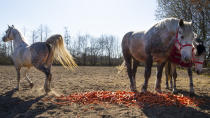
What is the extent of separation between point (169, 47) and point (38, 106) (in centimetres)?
374

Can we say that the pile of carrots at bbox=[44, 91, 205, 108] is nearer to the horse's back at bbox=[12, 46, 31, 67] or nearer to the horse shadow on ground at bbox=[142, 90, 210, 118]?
the horse shadow on ground at bbox=[142, 90, 210, 118]

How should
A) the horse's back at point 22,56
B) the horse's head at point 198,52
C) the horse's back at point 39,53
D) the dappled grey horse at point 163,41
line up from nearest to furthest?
the dappled grey horse at point 163,41
the horse's head at point 198,52
the horse's back at point 39,53
the horse's back at point 22,56

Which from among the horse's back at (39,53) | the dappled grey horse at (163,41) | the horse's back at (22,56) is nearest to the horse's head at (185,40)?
the dappled grey horse at (163,41)

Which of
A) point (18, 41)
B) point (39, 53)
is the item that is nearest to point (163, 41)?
point (39, 53)

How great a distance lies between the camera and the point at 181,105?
401cm

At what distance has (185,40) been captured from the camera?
4.04 meters

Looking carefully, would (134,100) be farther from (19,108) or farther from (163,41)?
(19,108)

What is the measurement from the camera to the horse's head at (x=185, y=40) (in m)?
3.94

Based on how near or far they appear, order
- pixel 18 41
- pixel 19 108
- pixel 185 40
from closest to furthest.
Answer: pixel 185 40 < pixel 19 108 < pixel 18 41

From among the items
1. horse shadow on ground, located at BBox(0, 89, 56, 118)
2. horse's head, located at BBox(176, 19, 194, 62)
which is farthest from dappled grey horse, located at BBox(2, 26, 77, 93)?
horse's head, located at BBox(176, 19, 194, 62)

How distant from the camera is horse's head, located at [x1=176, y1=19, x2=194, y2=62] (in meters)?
3.94

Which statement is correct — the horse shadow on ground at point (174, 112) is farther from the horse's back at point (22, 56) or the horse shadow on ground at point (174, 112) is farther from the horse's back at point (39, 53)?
the horse's back at point (22, 56)

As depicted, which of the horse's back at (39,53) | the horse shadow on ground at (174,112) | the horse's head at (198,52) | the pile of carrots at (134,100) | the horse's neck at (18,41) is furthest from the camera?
the horse's neck at (18,41)

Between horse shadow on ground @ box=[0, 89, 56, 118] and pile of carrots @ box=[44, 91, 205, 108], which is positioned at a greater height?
pile of carrots @ box=[44, 91, 205, 108]
